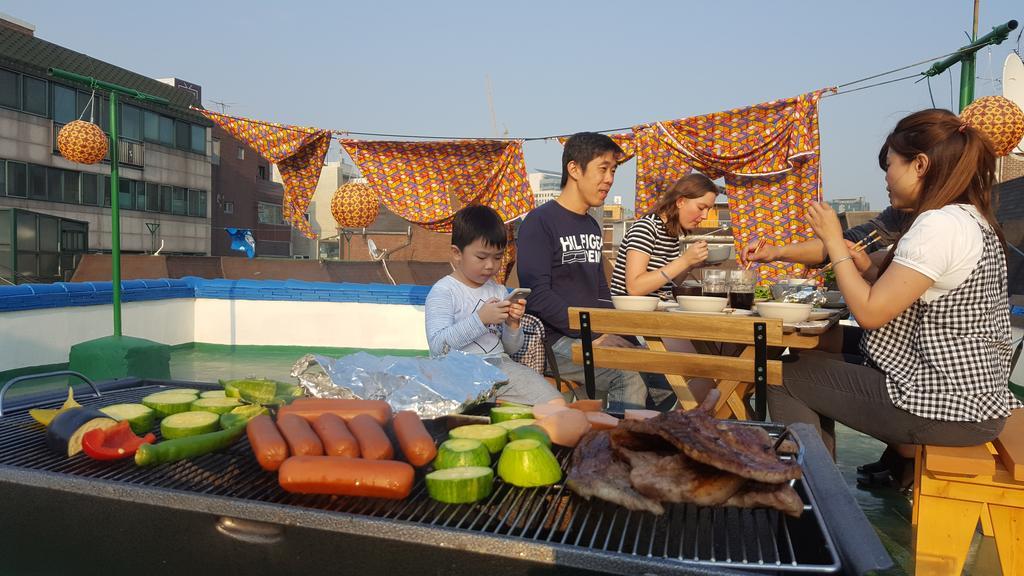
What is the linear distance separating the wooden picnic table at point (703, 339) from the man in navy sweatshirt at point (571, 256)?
43 centimetres

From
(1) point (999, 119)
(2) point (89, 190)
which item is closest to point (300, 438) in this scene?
(1) point (999, 119)

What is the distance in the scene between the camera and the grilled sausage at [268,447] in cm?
186

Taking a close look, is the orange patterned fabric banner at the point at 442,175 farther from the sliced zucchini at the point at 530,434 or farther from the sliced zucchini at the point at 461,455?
the sliced zucchini at the point at 461,455

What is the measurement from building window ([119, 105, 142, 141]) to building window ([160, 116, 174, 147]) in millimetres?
1501

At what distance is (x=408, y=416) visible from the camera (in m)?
2.09

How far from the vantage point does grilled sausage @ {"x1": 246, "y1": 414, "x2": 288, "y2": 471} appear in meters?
1.86

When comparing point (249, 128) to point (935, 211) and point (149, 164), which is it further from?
point (149, 164)

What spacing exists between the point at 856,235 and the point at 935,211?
6.78 ft

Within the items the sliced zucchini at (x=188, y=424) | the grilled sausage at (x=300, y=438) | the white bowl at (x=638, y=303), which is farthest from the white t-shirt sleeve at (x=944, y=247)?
the sliced zucchini at (x=188, y=424)

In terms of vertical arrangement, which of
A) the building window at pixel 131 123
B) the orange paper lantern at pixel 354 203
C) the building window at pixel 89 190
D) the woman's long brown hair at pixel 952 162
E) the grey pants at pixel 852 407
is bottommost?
the grey pants at pixel 852 407

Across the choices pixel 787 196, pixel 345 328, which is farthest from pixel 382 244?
pixel 787 196

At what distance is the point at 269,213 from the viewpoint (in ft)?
138

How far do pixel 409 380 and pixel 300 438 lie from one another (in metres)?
0.69

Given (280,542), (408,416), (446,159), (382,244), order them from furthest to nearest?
(382,244), (446,159), (408,416), (280,542)
